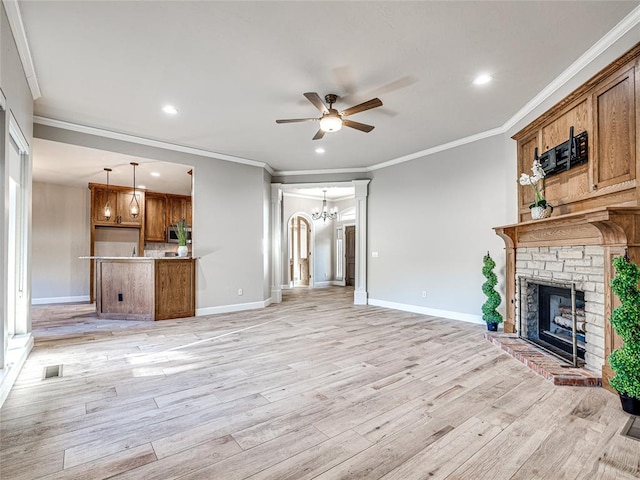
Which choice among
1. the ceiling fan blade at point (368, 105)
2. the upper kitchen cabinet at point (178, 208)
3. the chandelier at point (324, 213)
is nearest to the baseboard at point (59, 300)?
the upper kitchen cabinet at point (178, 208)

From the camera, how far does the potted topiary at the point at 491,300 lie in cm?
430

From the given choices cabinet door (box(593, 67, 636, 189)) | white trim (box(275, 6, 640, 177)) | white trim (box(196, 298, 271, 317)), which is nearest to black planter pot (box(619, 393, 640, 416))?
cabinet door (box(593, 67, 636, 189))

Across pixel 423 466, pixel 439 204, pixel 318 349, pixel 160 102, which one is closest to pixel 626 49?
pixel 439 204

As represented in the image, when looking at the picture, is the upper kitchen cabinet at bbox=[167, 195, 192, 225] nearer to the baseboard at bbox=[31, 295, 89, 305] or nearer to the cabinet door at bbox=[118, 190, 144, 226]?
the cabinet door at bbox=[118, 190, 144, 226]

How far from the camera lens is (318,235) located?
1038cm

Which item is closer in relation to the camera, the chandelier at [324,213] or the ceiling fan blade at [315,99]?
the ceiling fan blade at [315,99]

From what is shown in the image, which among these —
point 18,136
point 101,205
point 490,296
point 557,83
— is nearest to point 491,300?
point 490,296

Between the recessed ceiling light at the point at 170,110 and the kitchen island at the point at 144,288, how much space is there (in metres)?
2.38

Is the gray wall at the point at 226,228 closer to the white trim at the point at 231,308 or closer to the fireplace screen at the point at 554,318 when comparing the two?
the white trim at the point at 231,308

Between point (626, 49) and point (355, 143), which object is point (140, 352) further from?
point (626, 49)

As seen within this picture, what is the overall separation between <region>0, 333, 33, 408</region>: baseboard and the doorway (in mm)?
7211

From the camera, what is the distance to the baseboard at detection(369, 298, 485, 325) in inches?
197

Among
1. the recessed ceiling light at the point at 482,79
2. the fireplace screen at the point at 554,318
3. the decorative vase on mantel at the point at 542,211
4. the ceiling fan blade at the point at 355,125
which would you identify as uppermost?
the recessed ceiling light at the point at 482,79

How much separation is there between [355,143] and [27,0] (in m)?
4.05
